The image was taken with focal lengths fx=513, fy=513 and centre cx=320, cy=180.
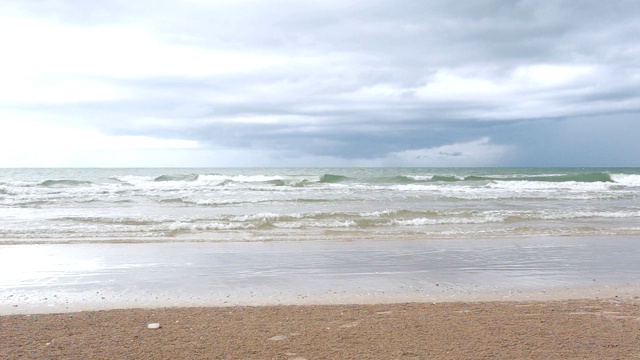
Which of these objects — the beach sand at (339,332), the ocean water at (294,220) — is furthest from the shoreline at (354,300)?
the ocean water at (294,220)

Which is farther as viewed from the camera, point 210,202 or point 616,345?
point 210,202

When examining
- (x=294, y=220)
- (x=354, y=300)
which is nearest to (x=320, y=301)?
(x=354, y=300)

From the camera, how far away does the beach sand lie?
16.5ft

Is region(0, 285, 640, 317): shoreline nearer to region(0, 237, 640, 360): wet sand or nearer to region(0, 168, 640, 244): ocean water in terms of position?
region(0, 237, 640, 360): wet sand

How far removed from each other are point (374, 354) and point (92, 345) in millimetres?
2891

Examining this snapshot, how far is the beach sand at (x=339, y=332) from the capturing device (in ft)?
16.5

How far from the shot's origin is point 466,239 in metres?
14.2

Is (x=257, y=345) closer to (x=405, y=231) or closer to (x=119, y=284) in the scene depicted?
(x=119, y=284)

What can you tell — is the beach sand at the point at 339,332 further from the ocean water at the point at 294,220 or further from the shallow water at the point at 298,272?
the ocean water at the point at 294,220

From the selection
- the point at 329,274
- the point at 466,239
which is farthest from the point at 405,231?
the point at 329,274

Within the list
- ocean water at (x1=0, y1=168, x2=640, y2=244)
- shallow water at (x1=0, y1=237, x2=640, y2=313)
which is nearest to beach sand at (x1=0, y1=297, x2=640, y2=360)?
shallow water at (x1=0, y1=237, x2=640, y2=313)

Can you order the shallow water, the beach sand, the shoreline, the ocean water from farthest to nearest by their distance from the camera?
the ocean water < the shallow water < the shoreline < the beach sand

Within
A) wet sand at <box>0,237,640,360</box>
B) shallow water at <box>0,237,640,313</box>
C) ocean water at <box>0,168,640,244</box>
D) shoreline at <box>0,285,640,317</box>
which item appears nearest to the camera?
wet sand at <box>0,237,640,360</box>

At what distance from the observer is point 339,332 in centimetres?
571
